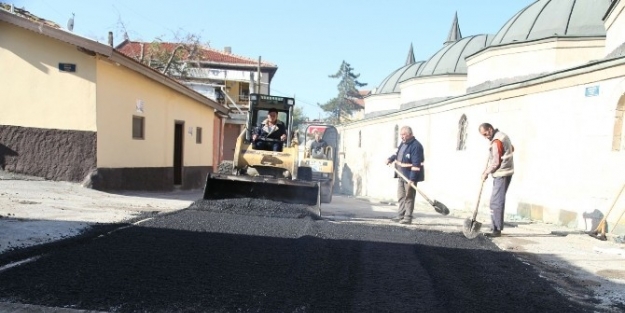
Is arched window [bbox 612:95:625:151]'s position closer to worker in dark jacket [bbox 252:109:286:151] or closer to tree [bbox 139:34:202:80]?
worker in dark jacket [bbox 252:109:286:151]

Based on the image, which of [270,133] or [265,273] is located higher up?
[270,133]

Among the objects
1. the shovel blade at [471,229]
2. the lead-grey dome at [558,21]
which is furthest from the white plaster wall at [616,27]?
the shovel blade at [471,229]

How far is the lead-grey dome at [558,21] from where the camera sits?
51.7 ft

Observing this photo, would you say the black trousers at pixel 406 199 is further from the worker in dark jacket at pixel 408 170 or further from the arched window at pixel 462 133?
the arched window at pixel 462 133

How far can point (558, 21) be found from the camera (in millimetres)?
16469

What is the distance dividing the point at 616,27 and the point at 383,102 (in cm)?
2352

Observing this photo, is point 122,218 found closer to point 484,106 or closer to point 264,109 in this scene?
point 264,109

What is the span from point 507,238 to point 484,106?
756 cm

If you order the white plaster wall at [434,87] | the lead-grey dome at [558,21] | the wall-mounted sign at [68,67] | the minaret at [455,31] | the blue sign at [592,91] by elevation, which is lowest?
the blue sign at [592,91]

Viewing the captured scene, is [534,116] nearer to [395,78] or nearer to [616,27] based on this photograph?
[616,27]

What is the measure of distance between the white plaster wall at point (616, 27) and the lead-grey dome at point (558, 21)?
15.1ft

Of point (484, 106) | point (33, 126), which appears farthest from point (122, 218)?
point (484, 106)

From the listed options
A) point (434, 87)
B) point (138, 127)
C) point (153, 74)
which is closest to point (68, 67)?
point (153, 74)

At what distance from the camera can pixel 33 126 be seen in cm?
1021
